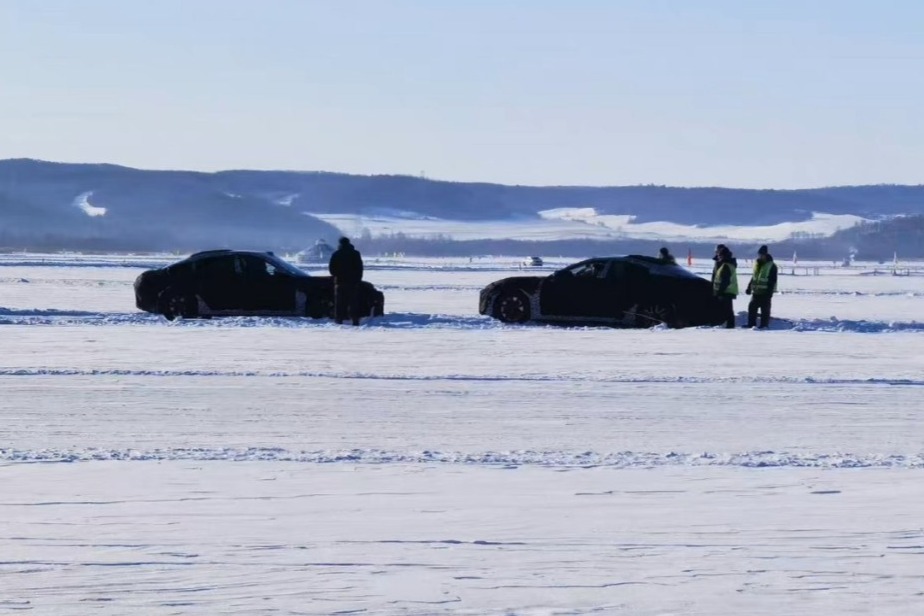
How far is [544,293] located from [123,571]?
1913 cm

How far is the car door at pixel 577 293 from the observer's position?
83.0 ft

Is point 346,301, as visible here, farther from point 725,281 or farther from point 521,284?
point 725,281

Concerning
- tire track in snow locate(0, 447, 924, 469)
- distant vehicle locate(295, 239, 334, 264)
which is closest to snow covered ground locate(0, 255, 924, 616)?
tire track in snow locate(0, 447, 924, 469)

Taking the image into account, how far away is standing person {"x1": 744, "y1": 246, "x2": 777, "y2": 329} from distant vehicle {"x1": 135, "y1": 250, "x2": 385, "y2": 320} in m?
6.56

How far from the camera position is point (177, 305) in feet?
86.7

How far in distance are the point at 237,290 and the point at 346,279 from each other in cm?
237

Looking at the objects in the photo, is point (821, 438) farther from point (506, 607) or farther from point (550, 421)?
point (506, 607)

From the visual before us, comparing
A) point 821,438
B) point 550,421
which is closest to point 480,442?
point 550,421

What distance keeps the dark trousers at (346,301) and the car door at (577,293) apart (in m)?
3.17

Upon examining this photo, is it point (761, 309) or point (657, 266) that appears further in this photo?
point (657, 266)

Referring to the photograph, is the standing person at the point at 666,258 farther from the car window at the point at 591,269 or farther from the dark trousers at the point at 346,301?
the dark trousers at the point at 346,301

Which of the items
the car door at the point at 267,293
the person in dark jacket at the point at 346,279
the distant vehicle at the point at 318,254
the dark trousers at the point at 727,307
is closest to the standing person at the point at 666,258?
the dark trousers at the point at 727,307

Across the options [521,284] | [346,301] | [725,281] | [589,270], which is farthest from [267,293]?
[725,281]

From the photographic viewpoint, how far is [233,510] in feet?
26.2
